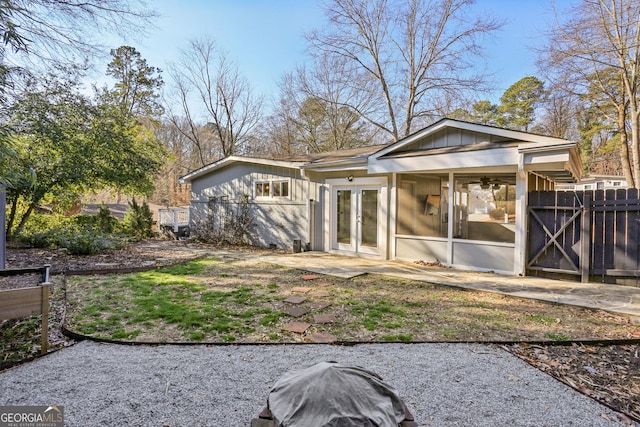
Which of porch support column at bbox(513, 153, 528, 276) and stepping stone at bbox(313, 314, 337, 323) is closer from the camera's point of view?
stepping stone at bbox(313, 314, 337, 323)

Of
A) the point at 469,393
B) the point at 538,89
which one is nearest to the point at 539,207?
the point at 469,393

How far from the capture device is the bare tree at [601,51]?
1209 centimetres

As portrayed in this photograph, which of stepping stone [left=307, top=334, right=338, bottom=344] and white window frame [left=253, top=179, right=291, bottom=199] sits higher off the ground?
white window frame [left=253, top=179, right=291, bottom=199]

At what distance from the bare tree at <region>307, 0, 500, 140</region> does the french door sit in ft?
37.0

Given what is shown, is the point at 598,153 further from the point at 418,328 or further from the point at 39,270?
the point at 39,270

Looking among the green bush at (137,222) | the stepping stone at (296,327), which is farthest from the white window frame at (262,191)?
the stepping stone at (296,327)

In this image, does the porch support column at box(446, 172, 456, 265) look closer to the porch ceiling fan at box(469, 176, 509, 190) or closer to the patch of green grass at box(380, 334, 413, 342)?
the porch ceiling fan at box(469, 176, 509, 190)

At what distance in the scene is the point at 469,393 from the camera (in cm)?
271

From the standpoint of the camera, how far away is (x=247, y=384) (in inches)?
110

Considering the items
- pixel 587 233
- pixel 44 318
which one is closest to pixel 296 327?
pixel 44 318

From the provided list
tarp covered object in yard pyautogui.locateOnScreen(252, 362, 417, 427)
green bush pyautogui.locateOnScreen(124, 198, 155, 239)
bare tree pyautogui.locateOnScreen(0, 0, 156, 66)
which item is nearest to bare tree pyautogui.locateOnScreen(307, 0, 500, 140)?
green bush pyautogui.locateOnScreen(124, 198, 155, 239)

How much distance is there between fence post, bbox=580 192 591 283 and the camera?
6266mm

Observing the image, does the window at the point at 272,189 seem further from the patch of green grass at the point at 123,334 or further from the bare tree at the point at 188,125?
the bare tree at the point at 188,125

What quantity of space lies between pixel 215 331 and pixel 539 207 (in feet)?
21.1
